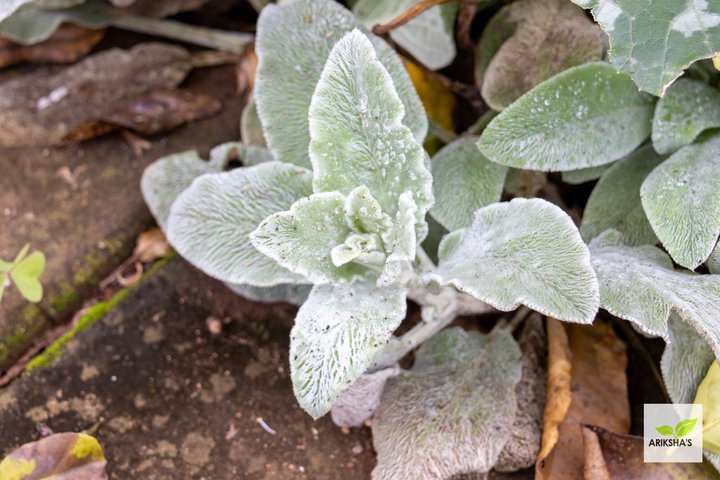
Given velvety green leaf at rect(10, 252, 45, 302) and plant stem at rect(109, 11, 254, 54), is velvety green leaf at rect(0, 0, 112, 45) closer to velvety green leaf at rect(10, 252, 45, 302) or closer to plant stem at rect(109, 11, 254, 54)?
plant stem at rect(109, 11, 254, 54)

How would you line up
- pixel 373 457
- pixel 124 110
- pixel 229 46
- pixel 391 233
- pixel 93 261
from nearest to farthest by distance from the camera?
pixel 391 233, pixel 373 457, pixel 93 261, pixel 124 110, pixel 229 46

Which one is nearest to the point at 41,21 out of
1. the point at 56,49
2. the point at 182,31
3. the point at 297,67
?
the point at 56,49

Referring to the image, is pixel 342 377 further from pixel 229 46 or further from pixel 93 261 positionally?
pixel 229 46

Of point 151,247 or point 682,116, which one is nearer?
point 682,116

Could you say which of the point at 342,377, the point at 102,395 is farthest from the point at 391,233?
the point at 102,395

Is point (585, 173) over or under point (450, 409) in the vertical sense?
over

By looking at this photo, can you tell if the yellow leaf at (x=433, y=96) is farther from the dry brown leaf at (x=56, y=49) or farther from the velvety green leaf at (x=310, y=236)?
the dry brown leaf at (x=56, y=49)

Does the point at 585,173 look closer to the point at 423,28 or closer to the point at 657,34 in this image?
the point at 657,34
